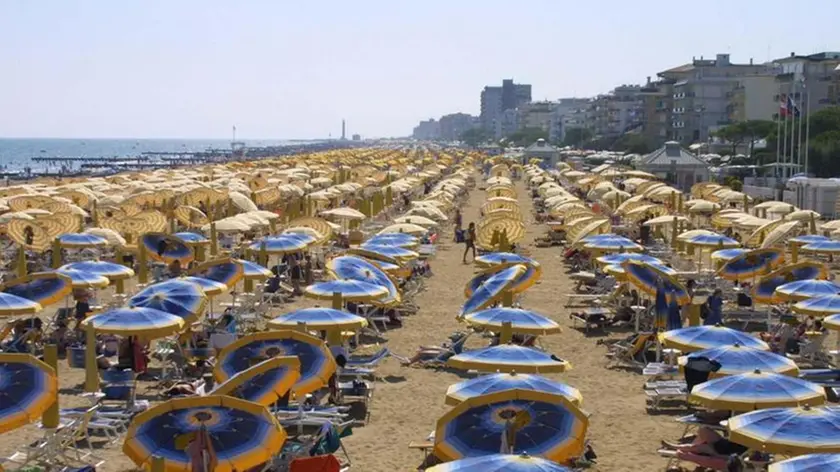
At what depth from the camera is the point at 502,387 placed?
31.1 feet

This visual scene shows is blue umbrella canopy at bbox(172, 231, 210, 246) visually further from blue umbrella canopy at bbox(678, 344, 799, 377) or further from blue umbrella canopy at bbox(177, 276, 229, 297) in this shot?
blue umbrella canopy at bbox(678, 344, 799, 377)

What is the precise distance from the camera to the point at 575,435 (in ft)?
27.6

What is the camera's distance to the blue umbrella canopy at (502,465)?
6953 millimetres

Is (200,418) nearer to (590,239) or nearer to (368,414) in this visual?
(368,414)

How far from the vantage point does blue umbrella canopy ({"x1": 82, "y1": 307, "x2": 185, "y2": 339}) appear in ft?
39.1

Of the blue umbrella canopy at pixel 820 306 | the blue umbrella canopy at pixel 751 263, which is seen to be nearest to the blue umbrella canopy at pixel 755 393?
the blue umbrella canopy at pixel 820 306

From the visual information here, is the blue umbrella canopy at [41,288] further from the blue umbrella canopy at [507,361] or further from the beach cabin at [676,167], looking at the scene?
the beach cabin at [676,167]

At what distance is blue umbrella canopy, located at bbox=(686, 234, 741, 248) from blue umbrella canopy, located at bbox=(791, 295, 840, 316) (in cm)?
670

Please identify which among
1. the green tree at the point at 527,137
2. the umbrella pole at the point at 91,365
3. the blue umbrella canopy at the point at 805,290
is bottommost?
the umbrella pole at the point at 91,365

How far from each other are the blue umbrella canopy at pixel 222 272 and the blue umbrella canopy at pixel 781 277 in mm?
7721

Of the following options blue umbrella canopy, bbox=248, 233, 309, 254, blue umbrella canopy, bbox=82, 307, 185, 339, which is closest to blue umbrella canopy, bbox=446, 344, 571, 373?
blue umbrella canopy, bbox=82, 307, 185, 339

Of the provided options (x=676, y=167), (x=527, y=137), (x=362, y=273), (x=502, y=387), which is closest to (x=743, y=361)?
(x=502, y=387)

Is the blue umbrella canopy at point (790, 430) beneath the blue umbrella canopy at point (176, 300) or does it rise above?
beneath

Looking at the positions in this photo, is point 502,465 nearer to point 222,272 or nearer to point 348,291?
point 348,291
